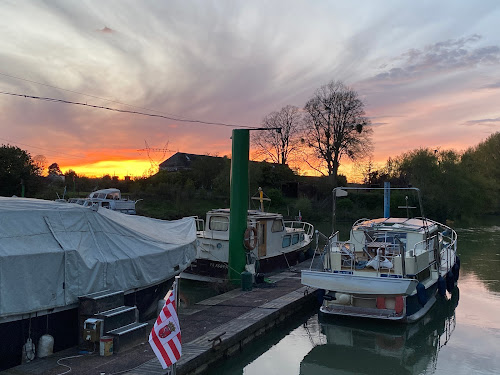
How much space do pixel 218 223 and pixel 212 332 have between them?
884 cm

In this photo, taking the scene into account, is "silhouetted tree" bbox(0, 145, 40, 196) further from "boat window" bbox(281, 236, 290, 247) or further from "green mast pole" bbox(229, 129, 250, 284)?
"green mast pole" bbox(229, 129, 250, 284)

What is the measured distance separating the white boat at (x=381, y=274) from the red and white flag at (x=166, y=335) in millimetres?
6199

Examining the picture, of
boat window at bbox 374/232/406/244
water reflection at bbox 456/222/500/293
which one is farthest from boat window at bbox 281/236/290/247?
water reflection at bbox 456/222/500/293

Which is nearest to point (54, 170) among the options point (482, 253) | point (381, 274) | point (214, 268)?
point (214, 268)

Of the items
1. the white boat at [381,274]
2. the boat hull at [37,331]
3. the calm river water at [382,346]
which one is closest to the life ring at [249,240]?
the white boat at [381,274]

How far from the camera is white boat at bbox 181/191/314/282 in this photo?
55.6ft

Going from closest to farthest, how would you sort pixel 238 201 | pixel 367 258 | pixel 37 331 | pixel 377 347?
pixel 37 331, pixel 377 347, pixel 367 258, pixel 238 201

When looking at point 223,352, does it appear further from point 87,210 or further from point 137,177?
point 137,177

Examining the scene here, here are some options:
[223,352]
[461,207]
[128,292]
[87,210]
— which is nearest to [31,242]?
[87,210]

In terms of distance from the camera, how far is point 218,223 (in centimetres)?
1872

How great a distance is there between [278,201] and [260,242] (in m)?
29.0

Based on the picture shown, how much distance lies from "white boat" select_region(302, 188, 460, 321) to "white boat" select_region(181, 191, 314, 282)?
3.17 metres

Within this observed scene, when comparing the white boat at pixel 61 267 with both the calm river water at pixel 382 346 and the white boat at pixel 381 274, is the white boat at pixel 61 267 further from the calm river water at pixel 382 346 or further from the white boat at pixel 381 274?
the white boat at pixel 381 274

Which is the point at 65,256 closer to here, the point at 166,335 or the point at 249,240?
the point at 166,335
